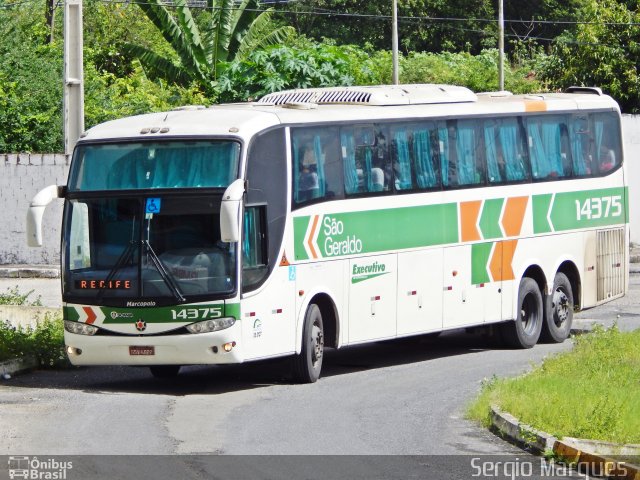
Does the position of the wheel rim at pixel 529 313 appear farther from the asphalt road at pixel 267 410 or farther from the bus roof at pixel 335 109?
the bus roof at pixel 335 109

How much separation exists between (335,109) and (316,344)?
307 centimetres

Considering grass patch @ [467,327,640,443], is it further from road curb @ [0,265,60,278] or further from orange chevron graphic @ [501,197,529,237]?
road curb @ [0,265,60,278]

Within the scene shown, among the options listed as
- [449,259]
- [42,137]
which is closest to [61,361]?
[449,259]

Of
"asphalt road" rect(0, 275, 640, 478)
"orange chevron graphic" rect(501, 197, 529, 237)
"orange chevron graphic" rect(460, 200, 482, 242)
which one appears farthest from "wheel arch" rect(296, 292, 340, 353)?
"orange chevron graphic" rect(501, 197, 529, 237)

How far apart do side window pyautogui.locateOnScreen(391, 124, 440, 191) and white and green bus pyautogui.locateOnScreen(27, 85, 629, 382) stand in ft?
0.08

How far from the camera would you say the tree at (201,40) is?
4128cm

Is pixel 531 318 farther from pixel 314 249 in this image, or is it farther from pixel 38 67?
pixel 38 67

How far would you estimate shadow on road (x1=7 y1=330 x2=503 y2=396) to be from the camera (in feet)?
53.5

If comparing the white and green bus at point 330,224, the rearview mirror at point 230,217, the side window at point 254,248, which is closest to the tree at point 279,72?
the white and green bus at point 330,224

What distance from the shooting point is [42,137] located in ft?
108

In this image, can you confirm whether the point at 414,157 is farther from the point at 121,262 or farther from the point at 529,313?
the point at 121,262

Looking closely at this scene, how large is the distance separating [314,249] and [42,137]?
17.8 meters

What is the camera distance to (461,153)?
1952 cm

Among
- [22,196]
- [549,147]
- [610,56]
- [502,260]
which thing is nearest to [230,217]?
[502,260]
